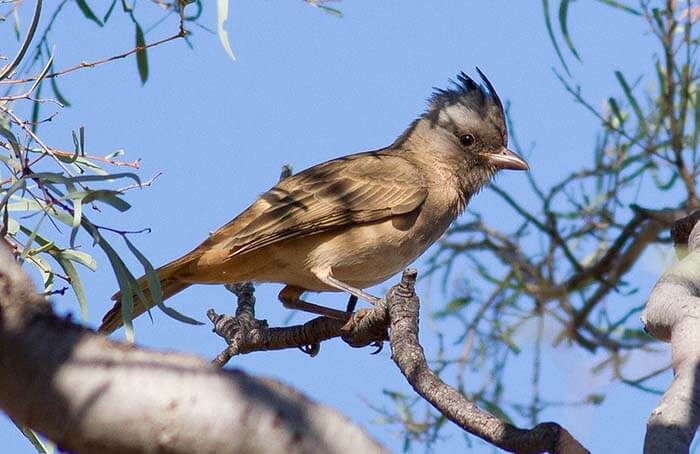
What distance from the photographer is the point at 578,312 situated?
659cm

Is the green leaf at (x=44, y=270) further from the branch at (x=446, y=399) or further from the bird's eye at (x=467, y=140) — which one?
the bird's eye at (x=467, y=140)

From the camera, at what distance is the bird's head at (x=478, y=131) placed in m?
6.28

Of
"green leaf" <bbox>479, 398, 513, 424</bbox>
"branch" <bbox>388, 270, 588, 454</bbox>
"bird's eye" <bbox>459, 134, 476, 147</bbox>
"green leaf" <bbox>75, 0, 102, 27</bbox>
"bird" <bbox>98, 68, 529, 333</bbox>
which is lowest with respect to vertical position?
"branch" <bbox>388, 270, 588, 454</bbox>

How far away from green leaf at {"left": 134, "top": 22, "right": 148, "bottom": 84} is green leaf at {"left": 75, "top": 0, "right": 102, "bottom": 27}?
170 mm

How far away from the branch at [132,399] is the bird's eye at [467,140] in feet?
16.0

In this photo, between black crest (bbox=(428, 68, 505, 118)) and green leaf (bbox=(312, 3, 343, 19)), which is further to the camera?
black crest (bbox=(428, 68, 505, 118))

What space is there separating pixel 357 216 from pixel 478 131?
1.10 metres

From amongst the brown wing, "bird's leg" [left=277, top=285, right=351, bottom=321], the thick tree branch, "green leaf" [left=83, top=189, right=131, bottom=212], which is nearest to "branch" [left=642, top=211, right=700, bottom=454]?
the thick tree branch

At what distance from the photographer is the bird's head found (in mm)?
6281

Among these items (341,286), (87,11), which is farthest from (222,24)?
(341,286)

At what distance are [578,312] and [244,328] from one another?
2713mm

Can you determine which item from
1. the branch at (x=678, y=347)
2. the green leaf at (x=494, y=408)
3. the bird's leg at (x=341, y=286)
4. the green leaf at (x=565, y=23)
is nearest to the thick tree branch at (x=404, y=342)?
the branch at (x=678, y=347)

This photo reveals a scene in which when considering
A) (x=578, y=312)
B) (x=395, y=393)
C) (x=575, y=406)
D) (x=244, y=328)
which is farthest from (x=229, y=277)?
(x=578, y=312)

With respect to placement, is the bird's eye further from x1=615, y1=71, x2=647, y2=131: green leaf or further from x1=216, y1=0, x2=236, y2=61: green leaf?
x1=216, y1=0, x2=236, y2=61: green leaf
